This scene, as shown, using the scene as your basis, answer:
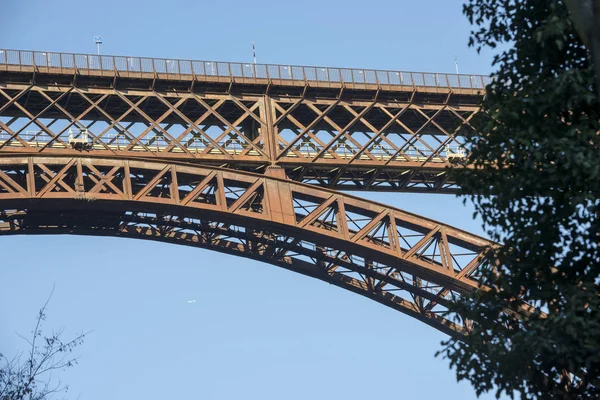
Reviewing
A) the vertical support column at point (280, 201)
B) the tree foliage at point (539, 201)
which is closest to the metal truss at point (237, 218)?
the vertical support column at point (280, 201)

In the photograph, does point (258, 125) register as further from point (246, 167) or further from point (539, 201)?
point (539, 201)

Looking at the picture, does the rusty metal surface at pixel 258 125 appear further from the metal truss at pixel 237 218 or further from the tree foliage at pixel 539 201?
the tree foliage at pixel 539 201

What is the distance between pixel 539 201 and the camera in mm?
20812

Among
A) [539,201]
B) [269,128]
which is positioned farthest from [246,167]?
[539,201]

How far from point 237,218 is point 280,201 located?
1.66 metres

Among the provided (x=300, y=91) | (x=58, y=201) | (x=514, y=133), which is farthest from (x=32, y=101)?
(x=514, y=133)

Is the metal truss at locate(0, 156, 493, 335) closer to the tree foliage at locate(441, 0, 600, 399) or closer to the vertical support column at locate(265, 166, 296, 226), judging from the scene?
the vertical support column at locate(265, 166, 296, 226)

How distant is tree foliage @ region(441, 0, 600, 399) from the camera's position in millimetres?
19859

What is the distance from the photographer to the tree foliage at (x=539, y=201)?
1986 centimetres

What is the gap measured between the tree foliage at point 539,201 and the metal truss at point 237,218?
1718 cm

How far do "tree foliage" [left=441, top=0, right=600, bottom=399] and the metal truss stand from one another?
677 inches

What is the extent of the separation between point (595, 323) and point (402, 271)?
2357cm

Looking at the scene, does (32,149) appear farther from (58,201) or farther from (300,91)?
(300,91)

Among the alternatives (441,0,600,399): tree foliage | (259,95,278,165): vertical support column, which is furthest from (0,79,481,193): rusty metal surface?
(441,0,600,399): tree foliage
